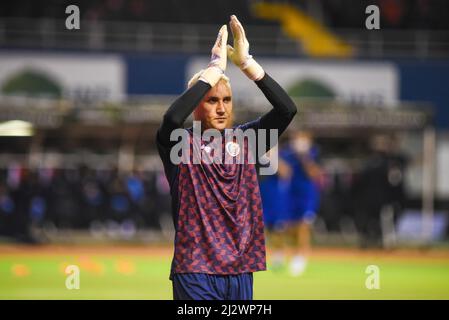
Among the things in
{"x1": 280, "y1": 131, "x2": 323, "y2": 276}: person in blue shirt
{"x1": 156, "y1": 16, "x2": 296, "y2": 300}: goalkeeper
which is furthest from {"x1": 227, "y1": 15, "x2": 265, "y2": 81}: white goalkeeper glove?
{"x1": 280, "y1": 131, "x2": 323, "y2": 276}: person in blue shirt

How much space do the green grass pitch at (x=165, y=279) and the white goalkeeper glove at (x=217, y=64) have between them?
6399 mm

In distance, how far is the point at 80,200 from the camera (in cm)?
2497

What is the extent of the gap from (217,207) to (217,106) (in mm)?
601

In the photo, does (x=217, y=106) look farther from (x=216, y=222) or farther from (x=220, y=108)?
(x=216, y=222)

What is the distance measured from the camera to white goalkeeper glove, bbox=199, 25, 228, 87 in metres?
5.71

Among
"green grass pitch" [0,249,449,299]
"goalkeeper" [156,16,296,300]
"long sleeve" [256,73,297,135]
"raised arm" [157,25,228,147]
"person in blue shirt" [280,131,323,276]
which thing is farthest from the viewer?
"person in blue shirt" [280,131,323,276]

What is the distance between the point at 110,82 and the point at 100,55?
2.50 ft

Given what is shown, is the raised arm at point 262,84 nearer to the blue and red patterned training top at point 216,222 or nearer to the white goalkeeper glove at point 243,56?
the white goalkeeper glove at point 243,56

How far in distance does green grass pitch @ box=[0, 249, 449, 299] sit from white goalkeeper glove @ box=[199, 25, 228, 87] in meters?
6.40

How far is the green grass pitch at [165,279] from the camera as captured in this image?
1247 centimetres

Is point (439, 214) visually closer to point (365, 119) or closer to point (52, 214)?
point (365, 119)

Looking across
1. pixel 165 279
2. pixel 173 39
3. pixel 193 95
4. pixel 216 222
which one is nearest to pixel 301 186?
pixel 165 279

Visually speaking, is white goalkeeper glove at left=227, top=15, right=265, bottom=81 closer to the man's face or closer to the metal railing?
the man's face
